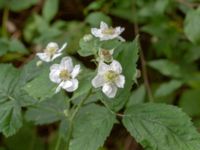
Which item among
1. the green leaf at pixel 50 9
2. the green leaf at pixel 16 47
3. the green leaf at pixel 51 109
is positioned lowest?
the green leaf at pixel 16 47

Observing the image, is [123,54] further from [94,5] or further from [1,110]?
Answer: [94,5]

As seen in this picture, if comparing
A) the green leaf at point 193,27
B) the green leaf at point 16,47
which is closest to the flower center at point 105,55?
the green leaf at point 193,27

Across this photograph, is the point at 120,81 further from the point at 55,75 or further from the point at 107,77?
the point at 55,75

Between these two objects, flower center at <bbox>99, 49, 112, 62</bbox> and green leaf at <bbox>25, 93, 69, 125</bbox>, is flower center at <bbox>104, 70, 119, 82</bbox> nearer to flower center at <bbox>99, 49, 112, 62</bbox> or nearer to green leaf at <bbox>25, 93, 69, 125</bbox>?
flower center at <bbox>99, 49, 112, 62</bbox>

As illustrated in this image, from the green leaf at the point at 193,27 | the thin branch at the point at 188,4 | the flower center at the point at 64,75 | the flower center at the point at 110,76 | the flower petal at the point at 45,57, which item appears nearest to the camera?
the flower center at the point at 110,76

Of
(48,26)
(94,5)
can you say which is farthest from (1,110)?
(48,26)

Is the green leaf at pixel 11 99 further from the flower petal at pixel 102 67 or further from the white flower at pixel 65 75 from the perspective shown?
the flower petal at pixel 102 67

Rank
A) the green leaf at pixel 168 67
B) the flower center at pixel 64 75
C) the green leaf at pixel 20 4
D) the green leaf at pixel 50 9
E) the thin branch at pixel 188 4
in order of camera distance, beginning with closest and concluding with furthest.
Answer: the flower center at pixel 64 75, the thin branch at pixel 188 4, the green leaf at pixel 168 67, the green leaf at pixel 50 9, the green leaf at pixel 20 4
